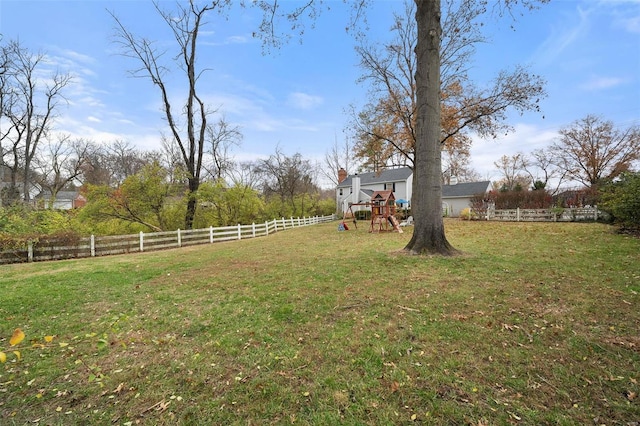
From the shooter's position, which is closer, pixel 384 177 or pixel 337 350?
pixel 337 350

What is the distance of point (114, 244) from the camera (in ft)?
38.4

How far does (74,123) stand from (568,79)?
3042 centimetres

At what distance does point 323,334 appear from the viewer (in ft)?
11.4

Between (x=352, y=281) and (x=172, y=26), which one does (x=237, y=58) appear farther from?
(x=352, y=281)

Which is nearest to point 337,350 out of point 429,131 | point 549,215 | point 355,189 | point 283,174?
point 429,131

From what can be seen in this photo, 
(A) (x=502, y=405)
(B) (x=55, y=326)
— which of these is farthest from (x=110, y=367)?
(A) (x=502, y=405)

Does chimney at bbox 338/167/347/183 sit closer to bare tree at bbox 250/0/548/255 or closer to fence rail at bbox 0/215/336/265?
fence rail at bbox 0/215/336/265

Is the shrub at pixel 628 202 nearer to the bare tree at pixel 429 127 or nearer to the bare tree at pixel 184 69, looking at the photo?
the bare tree at pixel 429 127

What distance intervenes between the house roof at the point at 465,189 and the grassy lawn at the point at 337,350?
29.7 m

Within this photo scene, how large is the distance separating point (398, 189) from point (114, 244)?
30.4 m

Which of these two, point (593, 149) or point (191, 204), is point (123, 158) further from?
point (593, 149)

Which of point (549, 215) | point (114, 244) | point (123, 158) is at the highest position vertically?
point (123, 158)

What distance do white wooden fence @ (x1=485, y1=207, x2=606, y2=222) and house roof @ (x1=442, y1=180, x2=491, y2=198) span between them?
12.1 meters

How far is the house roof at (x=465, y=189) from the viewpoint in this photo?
32.9 m
